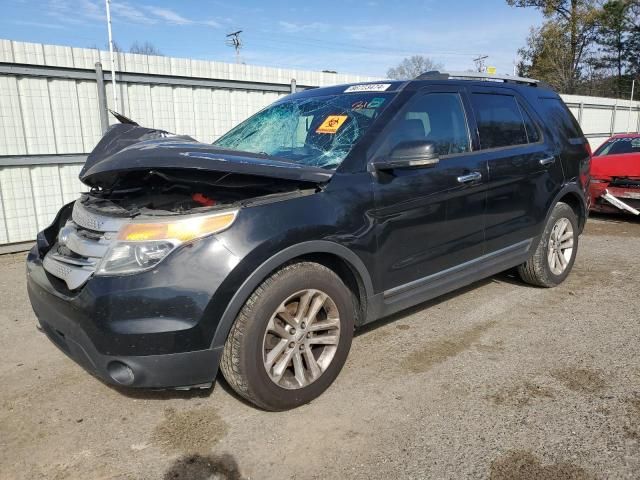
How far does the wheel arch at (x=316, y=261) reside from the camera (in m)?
2.48

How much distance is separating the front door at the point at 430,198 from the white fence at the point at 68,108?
17.1ft

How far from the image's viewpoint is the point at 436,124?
3.59 metres

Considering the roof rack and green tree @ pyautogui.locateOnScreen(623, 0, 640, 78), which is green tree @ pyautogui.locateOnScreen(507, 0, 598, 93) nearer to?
green tree @ pyautogui.locateOnScreen(623, 0, 640, 78)

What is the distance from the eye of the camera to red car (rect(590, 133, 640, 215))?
25.7 ft

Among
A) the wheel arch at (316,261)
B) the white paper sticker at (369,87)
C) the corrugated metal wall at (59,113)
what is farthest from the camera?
the corrugated metal wall at (59,113)

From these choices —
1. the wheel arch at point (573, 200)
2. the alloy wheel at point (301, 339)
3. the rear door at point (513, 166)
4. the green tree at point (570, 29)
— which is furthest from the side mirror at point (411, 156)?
the green tree at point (570, 29)

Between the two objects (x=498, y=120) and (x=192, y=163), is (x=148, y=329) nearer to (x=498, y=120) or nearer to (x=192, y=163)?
(x=192, y=163)

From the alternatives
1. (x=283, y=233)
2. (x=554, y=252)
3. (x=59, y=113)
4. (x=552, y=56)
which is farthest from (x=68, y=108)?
(x=552, y=56)

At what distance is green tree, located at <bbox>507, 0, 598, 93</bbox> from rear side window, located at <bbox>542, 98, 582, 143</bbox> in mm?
30059

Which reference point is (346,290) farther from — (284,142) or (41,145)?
(41,145)

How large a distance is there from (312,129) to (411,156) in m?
0.86

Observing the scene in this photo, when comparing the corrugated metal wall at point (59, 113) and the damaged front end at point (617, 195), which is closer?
the corrugated metal wall at point (59, 113)

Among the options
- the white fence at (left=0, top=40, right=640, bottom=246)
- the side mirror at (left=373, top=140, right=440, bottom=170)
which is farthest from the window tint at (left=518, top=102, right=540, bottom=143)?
the white fence at (left=0, top=40, right=640, bottom=246)

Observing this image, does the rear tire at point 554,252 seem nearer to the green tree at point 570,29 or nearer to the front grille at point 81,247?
the front grille at point 81,247
